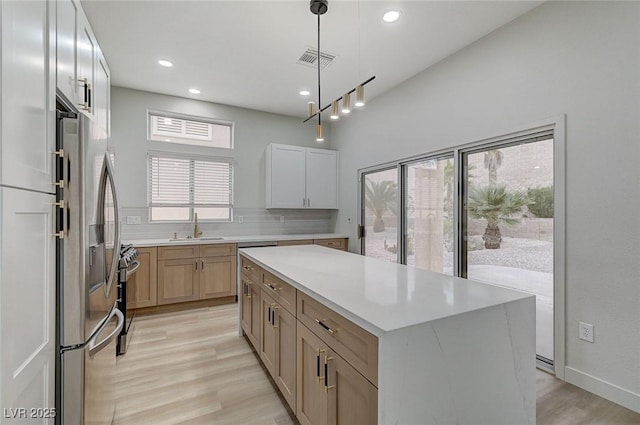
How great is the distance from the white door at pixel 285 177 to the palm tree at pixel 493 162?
9.27 feet

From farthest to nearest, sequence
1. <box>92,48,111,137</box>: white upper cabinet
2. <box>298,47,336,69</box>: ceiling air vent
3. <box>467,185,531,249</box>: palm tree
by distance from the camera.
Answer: <box>298,47,336,69</box>: ceiling air vent → <box>467,185,531,249</box>: palm tree → <box>92,48,111,137</box>: white upper cabinet

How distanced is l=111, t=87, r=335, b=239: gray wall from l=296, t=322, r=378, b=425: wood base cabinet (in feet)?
11.2

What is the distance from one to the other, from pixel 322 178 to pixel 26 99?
421 centimetres

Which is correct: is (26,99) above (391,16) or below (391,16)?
below

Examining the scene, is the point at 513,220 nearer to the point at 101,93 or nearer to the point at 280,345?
the point at 280,345

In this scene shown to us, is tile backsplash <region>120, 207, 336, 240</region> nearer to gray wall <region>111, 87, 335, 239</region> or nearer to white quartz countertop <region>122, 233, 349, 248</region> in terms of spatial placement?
gray wall <region>111, 87, 335, 239</region>

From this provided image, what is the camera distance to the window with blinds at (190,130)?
4.24m

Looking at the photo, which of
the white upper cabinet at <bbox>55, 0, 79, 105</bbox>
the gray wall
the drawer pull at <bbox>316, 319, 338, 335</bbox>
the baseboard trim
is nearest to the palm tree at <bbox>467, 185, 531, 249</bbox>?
the baseboard trim

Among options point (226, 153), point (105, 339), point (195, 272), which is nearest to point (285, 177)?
point (226, 153)

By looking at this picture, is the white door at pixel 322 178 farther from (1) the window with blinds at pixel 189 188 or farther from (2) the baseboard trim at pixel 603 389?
(2) the baseboard trim at pixel 603 389

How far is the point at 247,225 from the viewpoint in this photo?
15.7 feet

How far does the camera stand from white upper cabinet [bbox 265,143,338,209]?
4715mm

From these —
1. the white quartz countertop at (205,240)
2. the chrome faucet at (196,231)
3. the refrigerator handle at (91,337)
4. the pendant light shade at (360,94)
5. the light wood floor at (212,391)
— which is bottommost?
the light wood floor at (212,391)

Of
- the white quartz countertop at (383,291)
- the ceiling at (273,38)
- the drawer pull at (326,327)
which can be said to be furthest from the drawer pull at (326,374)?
the ceiling at (273,38)
